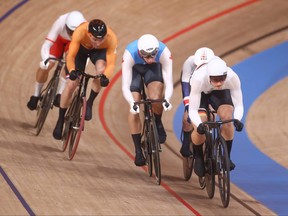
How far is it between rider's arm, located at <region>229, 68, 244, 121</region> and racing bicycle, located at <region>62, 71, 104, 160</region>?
1.53 m

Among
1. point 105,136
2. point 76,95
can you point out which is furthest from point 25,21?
point 76,95

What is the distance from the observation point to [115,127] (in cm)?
956

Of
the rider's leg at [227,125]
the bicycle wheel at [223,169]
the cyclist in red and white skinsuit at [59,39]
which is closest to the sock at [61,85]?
the cyclist in red and white skinsuit at [59,39]

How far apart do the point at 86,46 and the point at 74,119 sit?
0.71 m

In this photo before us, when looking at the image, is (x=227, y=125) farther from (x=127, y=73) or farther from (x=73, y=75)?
(x=73, y=75)

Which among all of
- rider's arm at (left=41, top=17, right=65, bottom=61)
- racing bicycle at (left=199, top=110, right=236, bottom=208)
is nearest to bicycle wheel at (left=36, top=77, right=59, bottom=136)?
rider's arm at (left=41, top=17, right=65, bottom=61)

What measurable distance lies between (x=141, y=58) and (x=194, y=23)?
14.1ft

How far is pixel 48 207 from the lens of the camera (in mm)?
6656

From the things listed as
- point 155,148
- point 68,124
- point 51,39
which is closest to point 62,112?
point 68,124

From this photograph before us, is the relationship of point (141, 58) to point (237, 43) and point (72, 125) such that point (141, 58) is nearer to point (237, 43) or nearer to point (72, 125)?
point (72, 125)

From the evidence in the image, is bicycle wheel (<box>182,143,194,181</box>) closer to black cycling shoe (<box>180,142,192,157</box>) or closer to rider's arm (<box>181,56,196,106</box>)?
black cycling shoe (<box>180,142,192,157</box>)

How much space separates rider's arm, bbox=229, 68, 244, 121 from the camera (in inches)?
274

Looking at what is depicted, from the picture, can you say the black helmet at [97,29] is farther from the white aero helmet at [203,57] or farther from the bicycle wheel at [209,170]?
the bicycle wheel at [209,170]

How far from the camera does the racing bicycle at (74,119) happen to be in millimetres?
7953
